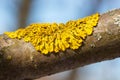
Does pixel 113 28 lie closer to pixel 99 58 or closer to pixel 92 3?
pixel 99 58

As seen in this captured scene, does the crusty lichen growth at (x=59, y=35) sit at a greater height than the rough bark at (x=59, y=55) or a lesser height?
greater

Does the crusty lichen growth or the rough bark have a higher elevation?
the crusty lichen growth

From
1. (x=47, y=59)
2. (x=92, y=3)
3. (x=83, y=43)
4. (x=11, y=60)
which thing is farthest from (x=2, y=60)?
(x=92, y=3)

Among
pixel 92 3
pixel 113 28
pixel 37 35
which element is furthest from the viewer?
pixel 92 3
